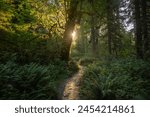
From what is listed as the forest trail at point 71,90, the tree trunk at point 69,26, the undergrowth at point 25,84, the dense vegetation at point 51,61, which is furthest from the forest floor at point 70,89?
the tree trunk at point 69,26

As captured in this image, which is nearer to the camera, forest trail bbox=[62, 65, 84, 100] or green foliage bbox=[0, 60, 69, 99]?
green foliage bbox=[0, 60, 69, 99]

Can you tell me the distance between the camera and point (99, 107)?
9070 mm

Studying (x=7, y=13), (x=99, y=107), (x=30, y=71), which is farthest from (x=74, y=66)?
(x=99, y=107)

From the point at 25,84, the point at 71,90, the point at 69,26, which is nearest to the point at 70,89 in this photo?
the point at 71,90

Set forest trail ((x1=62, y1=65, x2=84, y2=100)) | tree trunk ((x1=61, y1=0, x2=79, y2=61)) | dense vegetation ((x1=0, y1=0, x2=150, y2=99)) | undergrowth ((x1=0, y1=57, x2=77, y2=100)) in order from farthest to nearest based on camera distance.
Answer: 1. tree trunk ((x1=61, y1=0, x2=79, y2=61))
2. forest trail ((x1=62, y1=65, x2=84, y2=100))
3. dense vegetation ((x1=0, y1=0, x2=150, y2=99))
4. undergrowth ((x1=0, y1=57, x2=77, y2=100))

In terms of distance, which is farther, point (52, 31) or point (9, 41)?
point (52, 31)

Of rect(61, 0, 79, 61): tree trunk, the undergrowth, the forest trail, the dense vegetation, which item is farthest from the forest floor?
rect(61, 0, 79, 61): tree trunk

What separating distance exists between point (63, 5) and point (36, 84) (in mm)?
11896

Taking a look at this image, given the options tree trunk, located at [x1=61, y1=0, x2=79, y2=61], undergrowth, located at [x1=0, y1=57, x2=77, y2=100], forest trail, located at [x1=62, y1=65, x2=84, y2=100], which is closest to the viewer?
undergrowth, located at [x1=0, y1=57, x2=77, y2=100]

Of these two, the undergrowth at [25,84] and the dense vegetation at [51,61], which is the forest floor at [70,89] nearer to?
the dense vegetation at [51,61]

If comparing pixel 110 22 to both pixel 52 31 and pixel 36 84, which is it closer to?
pixel 52 31

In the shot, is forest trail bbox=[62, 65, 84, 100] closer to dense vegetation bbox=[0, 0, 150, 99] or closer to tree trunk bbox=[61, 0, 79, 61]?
dense vegetation bbox=[0, 0, 150, 99]

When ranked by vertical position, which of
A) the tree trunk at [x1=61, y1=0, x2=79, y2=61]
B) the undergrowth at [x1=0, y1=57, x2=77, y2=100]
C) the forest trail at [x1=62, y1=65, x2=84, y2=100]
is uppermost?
the tree trunk at [x1=61, y1=0, x2=79, y2=61]

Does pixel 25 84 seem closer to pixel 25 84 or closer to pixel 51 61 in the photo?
pixel 25 84
